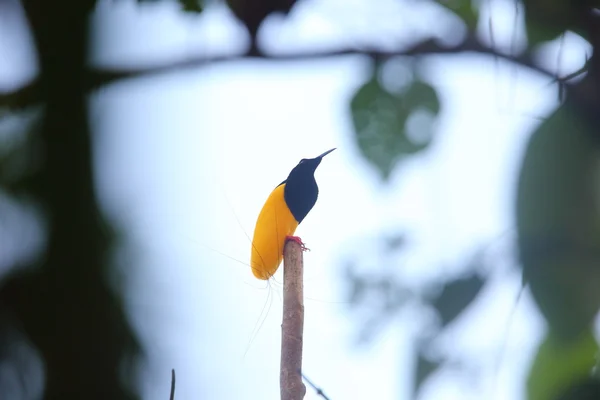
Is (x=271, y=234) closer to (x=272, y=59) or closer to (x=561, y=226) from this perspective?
(x=272, y=59)

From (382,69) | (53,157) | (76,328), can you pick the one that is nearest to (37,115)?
(53,157)

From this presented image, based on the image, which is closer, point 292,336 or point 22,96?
point 22,96

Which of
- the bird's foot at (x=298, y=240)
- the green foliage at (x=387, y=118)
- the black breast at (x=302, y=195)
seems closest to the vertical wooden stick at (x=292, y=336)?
the bird's foot at (x=298, y=240)

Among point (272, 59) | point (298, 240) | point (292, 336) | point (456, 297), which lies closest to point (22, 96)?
point (272, 59)

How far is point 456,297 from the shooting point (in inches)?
16.2

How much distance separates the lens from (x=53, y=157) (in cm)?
45

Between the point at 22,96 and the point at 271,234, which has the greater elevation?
the point at 22,96

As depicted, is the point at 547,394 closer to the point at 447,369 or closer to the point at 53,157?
the point at 447,369

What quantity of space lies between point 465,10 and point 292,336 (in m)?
1.55

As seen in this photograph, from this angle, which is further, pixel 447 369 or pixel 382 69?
pixel 382 69

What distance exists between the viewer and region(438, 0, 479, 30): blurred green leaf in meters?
0.55

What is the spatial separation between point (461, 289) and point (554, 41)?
0.23m

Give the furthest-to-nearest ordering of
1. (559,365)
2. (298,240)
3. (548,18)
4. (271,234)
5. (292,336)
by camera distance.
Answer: (271,234), (298,240), (292,336), (548,18), (559,365)

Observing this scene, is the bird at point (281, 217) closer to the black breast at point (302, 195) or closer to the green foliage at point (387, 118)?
the black breast at point (302, 195)
